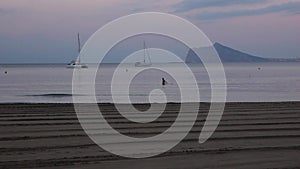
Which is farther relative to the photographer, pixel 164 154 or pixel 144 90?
pixel 144 90

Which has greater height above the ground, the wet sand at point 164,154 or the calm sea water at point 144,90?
the calm sea water at point 144,90

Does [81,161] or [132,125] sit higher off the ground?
[132,125]

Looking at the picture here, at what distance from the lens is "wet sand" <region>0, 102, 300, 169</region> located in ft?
31.8

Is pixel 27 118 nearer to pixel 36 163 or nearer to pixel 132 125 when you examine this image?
pixel 132 125

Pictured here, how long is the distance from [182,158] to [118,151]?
1.62m

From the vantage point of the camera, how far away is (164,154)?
10844 millimetres

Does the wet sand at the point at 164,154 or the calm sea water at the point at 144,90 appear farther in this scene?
the calm sea water at the point at 144,90

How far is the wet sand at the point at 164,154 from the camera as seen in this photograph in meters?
9.69

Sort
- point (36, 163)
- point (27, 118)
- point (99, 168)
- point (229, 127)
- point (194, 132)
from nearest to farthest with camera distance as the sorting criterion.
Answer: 1. point (99, 168)
2. point (36, 163)
3. point (194, 132)
4. point (229, 127)
5. point (27, 118)

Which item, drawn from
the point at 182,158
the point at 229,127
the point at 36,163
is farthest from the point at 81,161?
the point at 229,127

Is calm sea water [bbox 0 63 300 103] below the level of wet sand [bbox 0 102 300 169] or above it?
above

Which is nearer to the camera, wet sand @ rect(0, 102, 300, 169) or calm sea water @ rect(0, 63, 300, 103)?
wet sand @ rect(0, 102, 300, 169)

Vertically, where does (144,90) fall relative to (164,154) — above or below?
above

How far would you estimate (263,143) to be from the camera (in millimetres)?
12469
